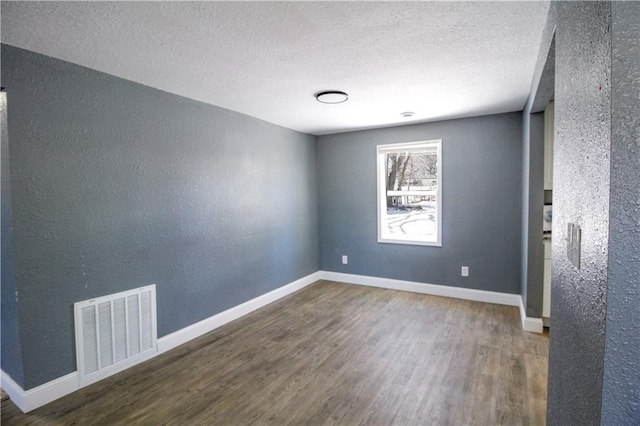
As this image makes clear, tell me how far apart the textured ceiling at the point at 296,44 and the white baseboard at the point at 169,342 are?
225 centimetres

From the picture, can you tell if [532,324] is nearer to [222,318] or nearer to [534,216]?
[534,216]

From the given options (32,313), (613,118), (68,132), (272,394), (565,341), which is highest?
(68,132)

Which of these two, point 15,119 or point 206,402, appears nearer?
point 15,119

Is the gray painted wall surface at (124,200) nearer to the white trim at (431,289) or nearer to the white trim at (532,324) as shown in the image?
the white trim at (431,289)

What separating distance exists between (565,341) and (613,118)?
85cm

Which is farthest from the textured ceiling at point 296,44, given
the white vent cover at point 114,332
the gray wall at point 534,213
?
the white vent cover at point 114,332

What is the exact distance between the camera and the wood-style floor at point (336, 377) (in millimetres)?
2078

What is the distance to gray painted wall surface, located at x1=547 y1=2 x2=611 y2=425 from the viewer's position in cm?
73

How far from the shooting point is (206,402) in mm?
2219

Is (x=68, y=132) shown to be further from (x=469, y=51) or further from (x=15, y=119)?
(x=469, y=51)

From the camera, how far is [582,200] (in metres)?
0.93

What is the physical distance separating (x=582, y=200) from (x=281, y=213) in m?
3.78

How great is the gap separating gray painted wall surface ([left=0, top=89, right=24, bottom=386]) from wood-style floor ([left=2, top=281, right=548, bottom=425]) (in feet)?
1.07

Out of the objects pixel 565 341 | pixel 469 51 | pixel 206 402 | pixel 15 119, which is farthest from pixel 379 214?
pixel 15 119
